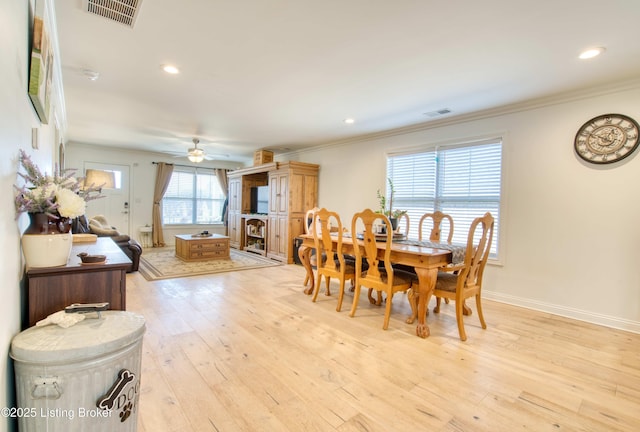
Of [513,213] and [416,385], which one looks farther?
[513,213]

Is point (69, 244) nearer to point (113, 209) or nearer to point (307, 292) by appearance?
point (307, 292)

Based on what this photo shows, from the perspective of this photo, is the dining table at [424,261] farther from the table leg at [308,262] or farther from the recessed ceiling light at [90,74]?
the recessed ceiling light at [90,74]

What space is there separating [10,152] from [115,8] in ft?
4.74

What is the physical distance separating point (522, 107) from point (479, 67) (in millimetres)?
1293

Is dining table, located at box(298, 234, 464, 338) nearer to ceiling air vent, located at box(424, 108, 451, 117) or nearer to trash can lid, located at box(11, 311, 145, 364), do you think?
ceiling air vent, located at box(424, 108, 451, 117)

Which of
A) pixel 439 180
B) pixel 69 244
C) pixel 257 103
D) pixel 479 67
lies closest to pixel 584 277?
pixel 439 180

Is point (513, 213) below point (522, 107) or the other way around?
below

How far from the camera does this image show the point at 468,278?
2781 mm

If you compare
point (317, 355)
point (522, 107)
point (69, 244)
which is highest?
point (522, 107)

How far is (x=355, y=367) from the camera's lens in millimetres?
2184

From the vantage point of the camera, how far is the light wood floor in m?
1.67

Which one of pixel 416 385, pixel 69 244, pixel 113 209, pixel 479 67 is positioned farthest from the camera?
pixel 113 209

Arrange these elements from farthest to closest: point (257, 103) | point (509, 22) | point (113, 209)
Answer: point (113, 209) → point (257, 103) → point (509, 22)

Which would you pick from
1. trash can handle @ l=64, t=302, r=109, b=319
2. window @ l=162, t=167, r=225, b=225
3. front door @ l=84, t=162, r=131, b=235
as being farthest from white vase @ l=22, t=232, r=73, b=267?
window @ l=162, t=167, r=225, b=225
